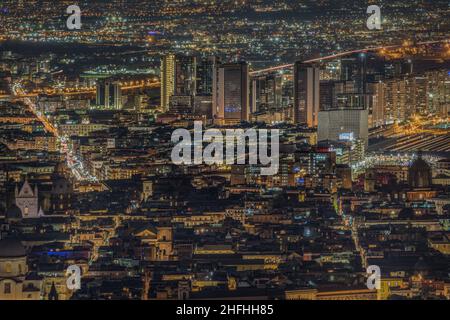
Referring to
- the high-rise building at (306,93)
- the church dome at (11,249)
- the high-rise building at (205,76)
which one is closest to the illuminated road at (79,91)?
the high-rise building at (205,76)

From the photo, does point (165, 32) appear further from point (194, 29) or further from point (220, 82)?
point (220, 82)

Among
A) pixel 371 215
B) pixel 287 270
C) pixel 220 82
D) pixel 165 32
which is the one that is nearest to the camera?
pixel 287 270

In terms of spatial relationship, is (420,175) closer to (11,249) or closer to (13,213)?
(13,213)

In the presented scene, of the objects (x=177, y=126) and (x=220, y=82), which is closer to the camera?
(x=177, y=126)

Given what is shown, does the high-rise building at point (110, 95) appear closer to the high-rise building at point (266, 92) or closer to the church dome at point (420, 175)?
the high-rise building at point (266, 92)

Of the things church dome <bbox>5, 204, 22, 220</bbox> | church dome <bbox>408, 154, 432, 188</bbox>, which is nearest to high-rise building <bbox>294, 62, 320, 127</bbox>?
church dome <bbox>408, 154, 432, 188</bbox>

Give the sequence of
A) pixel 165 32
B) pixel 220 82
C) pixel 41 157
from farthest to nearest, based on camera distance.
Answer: pixel 220 82 → pixel 165 32 → pixel 41 157
